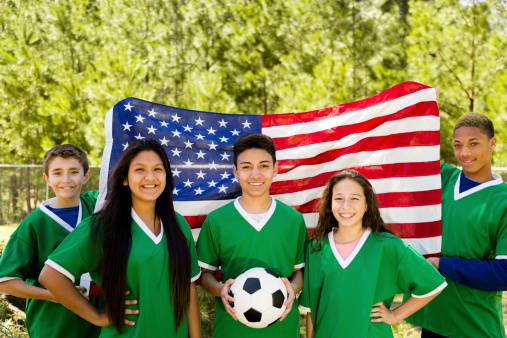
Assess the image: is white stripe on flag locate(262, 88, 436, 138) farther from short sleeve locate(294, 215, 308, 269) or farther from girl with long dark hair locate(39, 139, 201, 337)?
girl with long dark hair locate(39, 139, 201, 337)

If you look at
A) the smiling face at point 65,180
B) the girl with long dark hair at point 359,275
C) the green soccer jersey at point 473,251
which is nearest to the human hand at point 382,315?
the girl with long dark hair at point 359,275

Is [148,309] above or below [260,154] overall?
below

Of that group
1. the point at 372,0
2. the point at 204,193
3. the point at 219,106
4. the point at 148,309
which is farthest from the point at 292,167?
the point at 372,0

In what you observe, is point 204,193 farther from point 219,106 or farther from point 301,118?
point 219,106

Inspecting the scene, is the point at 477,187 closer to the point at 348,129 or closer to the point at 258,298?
the point at 348,129

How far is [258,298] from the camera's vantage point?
2510mm

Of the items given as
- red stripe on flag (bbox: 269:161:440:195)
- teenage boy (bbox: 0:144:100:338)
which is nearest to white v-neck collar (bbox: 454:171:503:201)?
red stripe on flag (bbox: 269:161:440:195)

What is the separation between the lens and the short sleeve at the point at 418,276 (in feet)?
8.52

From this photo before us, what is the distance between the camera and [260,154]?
9.86 feet

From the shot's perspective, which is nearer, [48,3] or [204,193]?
[204,193]

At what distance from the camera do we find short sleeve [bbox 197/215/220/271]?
288cm

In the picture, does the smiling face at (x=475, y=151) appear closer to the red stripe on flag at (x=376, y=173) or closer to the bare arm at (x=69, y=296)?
the red stripe on flag at (x=376, y=173)

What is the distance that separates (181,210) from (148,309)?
1.21 metres

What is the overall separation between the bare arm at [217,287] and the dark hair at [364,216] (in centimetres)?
61
